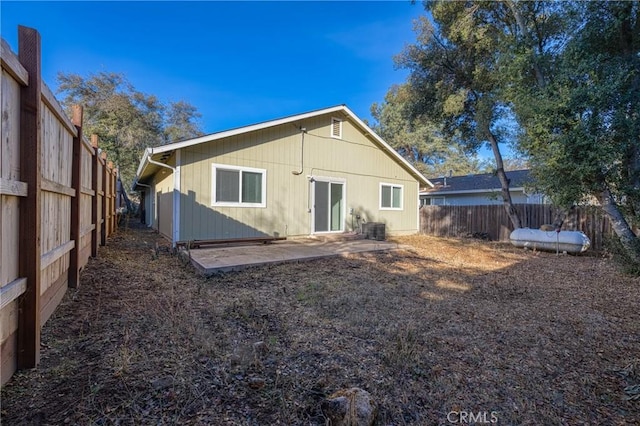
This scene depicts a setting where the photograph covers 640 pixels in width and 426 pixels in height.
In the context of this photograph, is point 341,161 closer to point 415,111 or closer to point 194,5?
point 415,111

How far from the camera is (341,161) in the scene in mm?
10945

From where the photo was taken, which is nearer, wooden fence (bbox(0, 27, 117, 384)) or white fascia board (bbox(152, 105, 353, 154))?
wooden fence (bbox(0, 27, 117, 384))

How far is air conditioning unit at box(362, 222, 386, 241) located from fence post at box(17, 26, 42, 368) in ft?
30.1

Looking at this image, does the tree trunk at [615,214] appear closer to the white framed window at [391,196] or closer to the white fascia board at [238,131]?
the white framed window at [391,196]

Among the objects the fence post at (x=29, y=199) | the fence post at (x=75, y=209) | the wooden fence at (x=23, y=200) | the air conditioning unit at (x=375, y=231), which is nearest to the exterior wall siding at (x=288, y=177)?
the air conditioning unit at (x=375, y=231)

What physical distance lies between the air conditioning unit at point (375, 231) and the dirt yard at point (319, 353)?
515 cm

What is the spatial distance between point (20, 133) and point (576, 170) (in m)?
7.25

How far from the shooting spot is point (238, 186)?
28.1 feet

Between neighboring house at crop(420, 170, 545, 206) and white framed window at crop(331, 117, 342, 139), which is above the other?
white framed window at crop(331, 117, 342, 139)

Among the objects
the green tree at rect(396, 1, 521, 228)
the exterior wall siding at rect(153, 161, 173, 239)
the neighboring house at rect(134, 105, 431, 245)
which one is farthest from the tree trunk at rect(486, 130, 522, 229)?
the exterior wall siding at rect(153, 161, 173, 239)

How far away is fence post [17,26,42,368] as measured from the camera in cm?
205

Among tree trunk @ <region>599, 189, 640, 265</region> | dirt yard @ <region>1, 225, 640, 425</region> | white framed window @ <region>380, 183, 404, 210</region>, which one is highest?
white framed window @ <region>380, 183, 404, 210</region>

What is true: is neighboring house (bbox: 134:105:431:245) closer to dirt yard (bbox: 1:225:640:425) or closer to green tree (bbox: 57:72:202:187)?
dirt yard (bbox: 1:225:640:425)

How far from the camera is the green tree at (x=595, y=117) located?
5.05 metres
